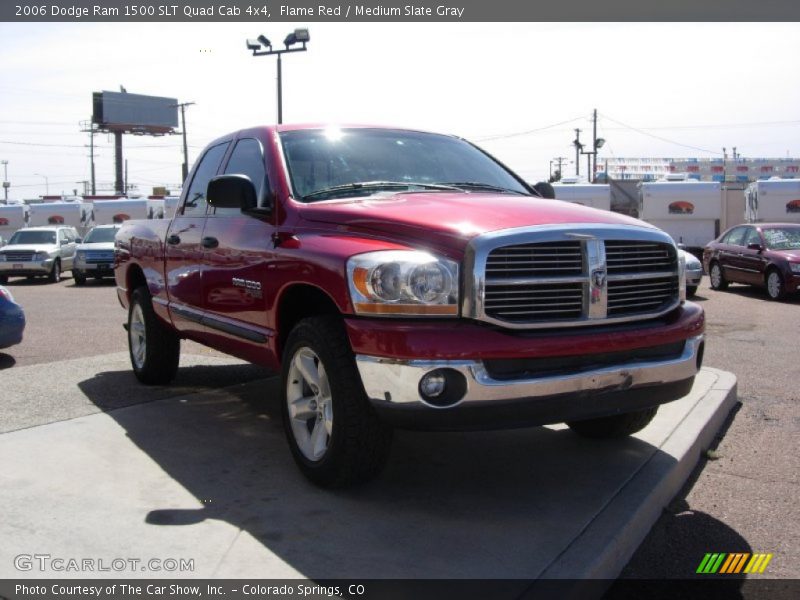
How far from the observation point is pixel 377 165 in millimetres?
5145

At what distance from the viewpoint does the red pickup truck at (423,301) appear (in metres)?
3.74

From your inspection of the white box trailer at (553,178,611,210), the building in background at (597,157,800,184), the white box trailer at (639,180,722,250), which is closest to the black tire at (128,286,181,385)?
the white box trailer at (639,180,722,250)

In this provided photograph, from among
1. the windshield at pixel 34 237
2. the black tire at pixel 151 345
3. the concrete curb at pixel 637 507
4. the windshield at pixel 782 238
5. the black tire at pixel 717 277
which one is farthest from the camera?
the windshield at pixel 34 237

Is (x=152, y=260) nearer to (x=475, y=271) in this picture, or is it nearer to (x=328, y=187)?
(x=328, y=187)

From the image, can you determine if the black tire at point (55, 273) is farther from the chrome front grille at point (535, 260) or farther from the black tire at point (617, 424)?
the chrome front grille at point (535, 260)

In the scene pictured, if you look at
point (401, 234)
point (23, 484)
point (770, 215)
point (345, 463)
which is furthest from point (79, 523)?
point (770, 215)

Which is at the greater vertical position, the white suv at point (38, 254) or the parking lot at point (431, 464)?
the white suv at point (38, 254)

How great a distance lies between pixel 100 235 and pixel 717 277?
16326 mm

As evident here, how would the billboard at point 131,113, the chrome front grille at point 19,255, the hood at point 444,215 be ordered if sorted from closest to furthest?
the hood at point 444,215 → the chrome front grille at point 19,255 → the billboard at point 131,113

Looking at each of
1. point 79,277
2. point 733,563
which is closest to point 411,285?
point 733,563

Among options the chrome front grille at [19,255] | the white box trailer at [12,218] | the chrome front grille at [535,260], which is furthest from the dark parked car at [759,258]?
the white box trailer at [12,218]

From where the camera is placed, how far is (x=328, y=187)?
4922 mm

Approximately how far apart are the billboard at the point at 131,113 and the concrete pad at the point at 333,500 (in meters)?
88.6

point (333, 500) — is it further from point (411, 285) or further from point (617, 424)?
point (617, 424)
